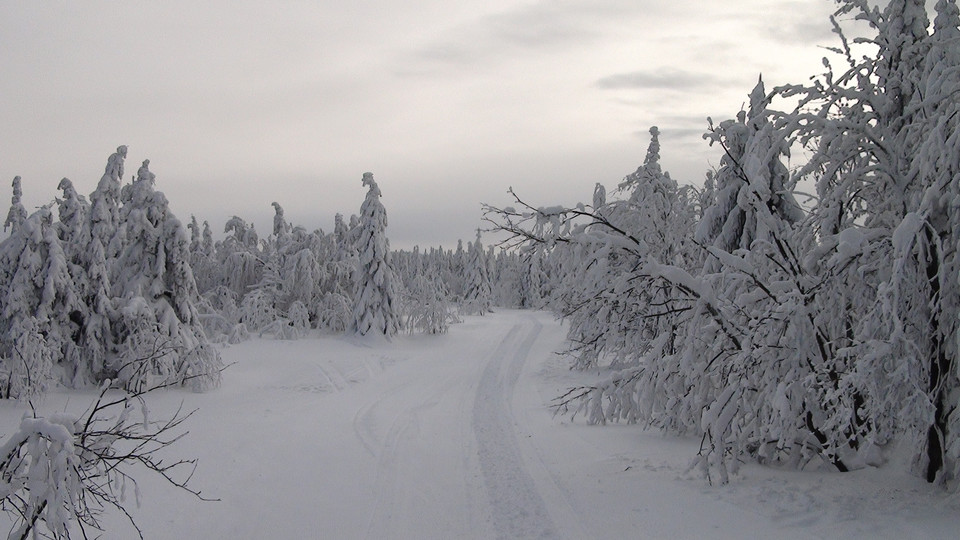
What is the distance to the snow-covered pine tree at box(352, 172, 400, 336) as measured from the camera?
33.1m

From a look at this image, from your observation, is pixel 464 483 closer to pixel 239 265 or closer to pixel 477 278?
pixel 239 265

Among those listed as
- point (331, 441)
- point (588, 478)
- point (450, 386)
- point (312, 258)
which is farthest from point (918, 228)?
point (312, 258)

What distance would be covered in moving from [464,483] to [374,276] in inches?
988

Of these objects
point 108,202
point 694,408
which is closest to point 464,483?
point 694,408

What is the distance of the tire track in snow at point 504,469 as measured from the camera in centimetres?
734

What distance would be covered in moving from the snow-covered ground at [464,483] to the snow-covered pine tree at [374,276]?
46.8 feet

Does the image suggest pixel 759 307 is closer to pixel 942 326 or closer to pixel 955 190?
pixel 942 326

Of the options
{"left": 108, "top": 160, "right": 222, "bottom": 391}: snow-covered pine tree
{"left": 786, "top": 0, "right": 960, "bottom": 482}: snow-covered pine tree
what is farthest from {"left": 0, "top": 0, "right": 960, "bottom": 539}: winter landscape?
{"left": 108, "top": 160, "right": 222, "bottom": 391}: snow-covered pine tree

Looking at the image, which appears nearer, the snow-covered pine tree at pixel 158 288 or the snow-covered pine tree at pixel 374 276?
the snow-covered pine tree at pixel 158 288

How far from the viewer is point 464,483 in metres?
9.32

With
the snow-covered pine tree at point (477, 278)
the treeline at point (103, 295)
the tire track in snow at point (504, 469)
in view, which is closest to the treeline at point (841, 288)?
the tire track in snow at point (504, 469)

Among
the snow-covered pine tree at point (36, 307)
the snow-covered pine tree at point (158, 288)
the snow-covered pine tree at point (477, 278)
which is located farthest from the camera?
the snow-covered pine tree at point (477, 278)

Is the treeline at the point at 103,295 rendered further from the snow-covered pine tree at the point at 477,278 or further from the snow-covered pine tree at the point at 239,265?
the snow-covered pine tree at the point at 477,278

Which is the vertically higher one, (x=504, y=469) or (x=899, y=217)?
(x=899, y=217)
